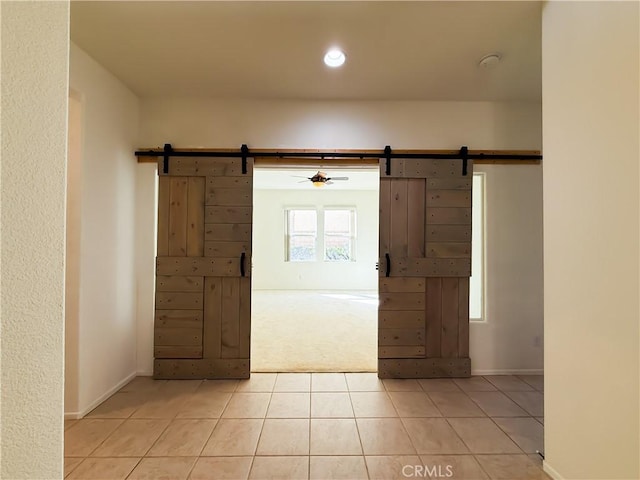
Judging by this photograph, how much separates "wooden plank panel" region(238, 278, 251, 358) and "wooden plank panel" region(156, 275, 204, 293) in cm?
40

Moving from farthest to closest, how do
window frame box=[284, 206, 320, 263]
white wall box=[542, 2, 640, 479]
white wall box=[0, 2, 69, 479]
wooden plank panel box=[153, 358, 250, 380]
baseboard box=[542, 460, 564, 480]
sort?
1. window frame box=[284, 206, 320, 263]
2. wooden plank panel box=[153, 358, 250, 380]
3. baseboard box=[542, 460, 564, 480]
4. white wall box=[542, 2, 640, 479]
5. white wall box=[0, 2, 69, 479]

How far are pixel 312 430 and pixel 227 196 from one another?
79.1 inches

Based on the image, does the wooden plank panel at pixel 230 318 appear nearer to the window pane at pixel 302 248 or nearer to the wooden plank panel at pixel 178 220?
the wooden plank panel at pixel 178 220

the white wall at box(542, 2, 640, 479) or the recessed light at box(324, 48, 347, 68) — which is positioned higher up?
the recessed light at box(324, 48, 347, 68)

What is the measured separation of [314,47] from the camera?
2094mm

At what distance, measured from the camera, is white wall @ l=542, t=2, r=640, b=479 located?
121cm

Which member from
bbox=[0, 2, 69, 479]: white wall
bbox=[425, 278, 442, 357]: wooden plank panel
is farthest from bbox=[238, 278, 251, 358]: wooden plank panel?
bbox=[0, 2, 69, 479]: white wall

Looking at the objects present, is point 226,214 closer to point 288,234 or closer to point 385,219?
point 385,219

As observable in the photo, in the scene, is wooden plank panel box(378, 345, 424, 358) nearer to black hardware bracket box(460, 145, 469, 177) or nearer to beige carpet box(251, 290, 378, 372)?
beige carpet box(251, 290, 378, 372)

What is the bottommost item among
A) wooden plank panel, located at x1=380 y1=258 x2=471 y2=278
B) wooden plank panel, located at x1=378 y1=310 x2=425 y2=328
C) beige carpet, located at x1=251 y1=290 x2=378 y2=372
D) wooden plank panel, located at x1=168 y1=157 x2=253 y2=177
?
beige carpet, located at x1=251 y1=290 x2=378 y2=372

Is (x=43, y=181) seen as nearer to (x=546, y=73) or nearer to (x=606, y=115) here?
(x=606, y=115)

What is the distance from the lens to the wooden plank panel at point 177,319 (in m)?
2.76

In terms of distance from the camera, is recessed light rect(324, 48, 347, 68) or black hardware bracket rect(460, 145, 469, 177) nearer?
recessed light rect(324, 48, 347, 68)

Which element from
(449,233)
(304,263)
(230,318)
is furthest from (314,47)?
(304,263)
